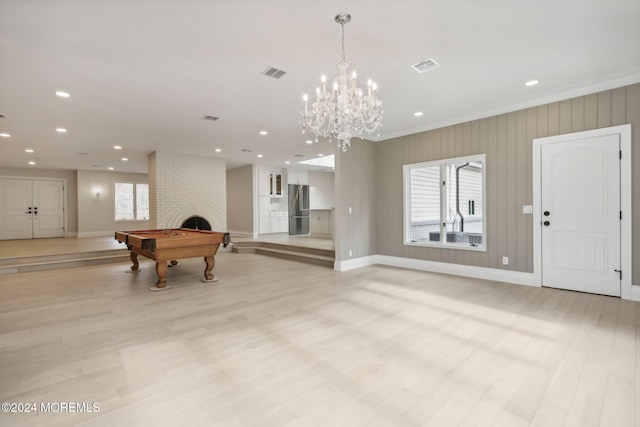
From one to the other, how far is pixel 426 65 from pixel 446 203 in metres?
2.92

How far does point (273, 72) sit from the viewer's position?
3516mm

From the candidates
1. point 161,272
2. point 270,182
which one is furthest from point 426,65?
point 270,182

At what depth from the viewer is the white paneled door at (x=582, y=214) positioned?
3885mm

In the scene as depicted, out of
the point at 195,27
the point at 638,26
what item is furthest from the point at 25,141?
the point at 638,26

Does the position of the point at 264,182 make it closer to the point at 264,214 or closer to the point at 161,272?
the point at 264,214

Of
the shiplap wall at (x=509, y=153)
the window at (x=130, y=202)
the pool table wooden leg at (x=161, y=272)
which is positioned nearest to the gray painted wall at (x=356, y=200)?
the shiplap wall at (x=509, y=153)

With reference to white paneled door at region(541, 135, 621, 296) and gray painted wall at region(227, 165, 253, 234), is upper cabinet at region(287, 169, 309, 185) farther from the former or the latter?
white paneled door at region(541, 135, 621, 296)

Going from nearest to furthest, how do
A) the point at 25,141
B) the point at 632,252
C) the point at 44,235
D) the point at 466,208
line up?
the point at 632,252 < the point at 466,208 < the point at 25,141 < the point at 44,235

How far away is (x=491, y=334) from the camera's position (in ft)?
9.25

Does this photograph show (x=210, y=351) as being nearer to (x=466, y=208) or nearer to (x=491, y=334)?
(x=491, y=334)

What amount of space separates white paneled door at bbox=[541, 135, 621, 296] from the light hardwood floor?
0.37 meters

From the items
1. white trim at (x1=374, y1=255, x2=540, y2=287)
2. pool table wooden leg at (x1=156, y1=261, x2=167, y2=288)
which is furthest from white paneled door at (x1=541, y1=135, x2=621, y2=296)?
pool table wooden leg at (x1=156, y1=261, x2=167, y2=288)

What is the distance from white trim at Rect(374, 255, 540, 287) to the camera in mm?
4596

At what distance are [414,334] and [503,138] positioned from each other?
3.67 m
